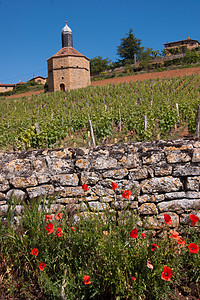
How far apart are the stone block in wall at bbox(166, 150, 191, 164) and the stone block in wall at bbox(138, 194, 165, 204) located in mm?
432

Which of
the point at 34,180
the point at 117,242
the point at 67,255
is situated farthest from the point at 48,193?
the point at 117,242

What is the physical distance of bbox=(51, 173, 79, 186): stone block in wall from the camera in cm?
268

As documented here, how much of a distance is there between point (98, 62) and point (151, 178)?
198ft

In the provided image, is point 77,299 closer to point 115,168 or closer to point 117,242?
point 117,242

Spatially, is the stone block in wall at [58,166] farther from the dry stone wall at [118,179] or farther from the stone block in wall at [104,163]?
the stone block in wall at [104,163]

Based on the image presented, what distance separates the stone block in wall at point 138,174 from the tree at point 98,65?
187ft

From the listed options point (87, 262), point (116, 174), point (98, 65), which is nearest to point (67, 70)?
point (98, 65)

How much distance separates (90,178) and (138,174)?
0.58 metres

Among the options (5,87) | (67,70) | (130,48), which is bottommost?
(67,70)

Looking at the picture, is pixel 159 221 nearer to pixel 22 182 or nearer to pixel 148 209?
pixel 148 209

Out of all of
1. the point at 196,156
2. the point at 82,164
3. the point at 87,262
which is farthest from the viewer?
the point at 82,164

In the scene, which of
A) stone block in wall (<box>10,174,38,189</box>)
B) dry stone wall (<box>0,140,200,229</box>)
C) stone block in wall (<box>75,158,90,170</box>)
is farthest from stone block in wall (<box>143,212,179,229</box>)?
stone block in wall (<box>10,174,38,189</box>)

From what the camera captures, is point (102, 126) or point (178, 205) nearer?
point (178, 205)

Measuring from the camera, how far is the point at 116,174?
104 inches
